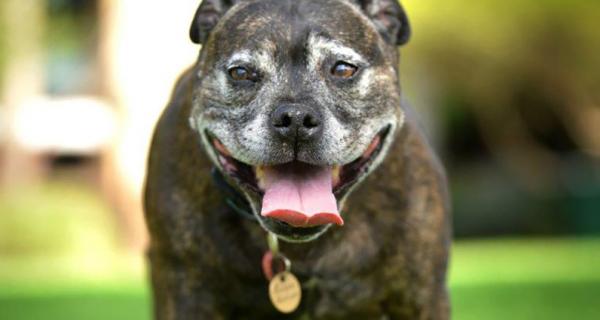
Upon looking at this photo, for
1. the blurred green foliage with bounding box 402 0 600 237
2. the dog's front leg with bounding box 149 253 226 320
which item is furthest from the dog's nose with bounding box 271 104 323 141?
the blurred green foliage with bounding box 402 0 600 237

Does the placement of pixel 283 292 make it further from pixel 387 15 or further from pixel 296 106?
pixel 387 15

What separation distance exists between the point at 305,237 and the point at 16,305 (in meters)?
6.47

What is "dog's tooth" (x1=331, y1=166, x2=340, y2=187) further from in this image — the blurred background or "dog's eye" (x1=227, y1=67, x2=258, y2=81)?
the blurred background

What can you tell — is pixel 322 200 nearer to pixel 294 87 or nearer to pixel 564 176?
pixel 294 87

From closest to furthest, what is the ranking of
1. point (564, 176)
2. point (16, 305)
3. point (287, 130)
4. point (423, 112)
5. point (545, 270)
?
point (287, 130), point (16, 305), point (545, 270), point (564, 176), point (423, 112)

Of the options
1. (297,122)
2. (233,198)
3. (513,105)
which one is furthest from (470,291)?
(513,105)

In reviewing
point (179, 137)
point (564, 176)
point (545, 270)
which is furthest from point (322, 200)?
point (564, 176)

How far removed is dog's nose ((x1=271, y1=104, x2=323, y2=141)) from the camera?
5.02 metres

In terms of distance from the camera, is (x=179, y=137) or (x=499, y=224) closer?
(x=179, y=137)

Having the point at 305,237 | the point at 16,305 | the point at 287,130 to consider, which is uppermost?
the point at 287,130

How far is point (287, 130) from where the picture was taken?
5043mm

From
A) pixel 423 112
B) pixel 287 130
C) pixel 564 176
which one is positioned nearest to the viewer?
pixel 287 130

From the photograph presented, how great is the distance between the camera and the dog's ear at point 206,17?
18.4 feet

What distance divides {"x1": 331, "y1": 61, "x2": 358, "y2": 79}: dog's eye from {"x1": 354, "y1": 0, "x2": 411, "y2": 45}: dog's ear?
13.9 inches
